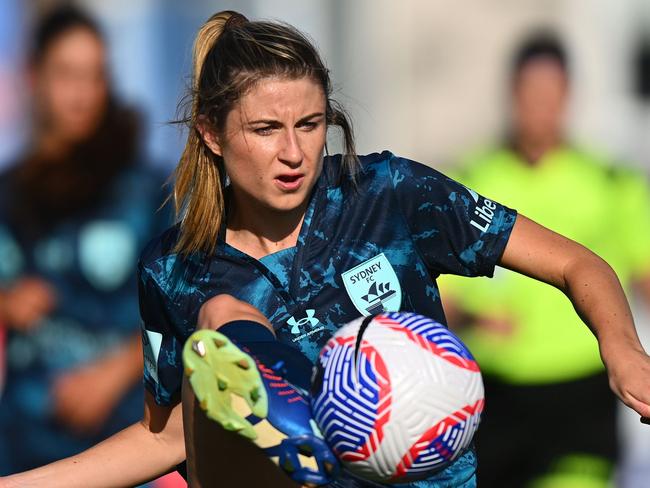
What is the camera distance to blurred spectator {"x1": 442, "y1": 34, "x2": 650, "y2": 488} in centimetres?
579

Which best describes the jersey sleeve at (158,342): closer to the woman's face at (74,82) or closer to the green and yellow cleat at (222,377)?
the green and yellow cleat at (222,377)

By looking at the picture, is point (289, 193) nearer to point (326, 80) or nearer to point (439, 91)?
point (326, 80)

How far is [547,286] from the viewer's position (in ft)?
19.0

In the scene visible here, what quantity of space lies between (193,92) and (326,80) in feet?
1.25

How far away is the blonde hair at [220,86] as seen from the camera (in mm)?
3459

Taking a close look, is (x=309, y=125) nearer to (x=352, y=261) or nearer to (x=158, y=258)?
(x=352, y=261)

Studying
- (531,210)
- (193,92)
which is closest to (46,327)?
(531,210)

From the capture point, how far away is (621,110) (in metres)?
6.16

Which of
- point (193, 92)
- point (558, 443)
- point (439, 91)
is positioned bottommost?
point (558, 443)

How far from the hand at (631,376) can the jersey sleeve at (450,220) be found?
564 mm

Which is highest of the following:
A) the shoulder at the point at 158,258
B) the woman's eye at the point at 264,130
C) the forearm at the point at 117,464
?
the woman's eye at the point at 264,130

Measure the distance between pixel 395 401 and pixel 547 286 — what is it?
2.95 metres

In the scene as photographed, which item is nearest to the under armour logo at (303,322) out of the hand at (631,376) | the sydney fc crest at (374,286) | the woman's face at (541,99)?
the sydney fc crest at (374,286)

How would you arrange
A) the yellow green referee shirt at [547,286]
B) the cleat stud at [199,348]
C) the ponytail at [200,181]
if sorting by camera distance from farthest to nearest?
the yellow green referee shirt at [547,286]
the ponytail at [200,181]
the cleat stud at [199,348]
